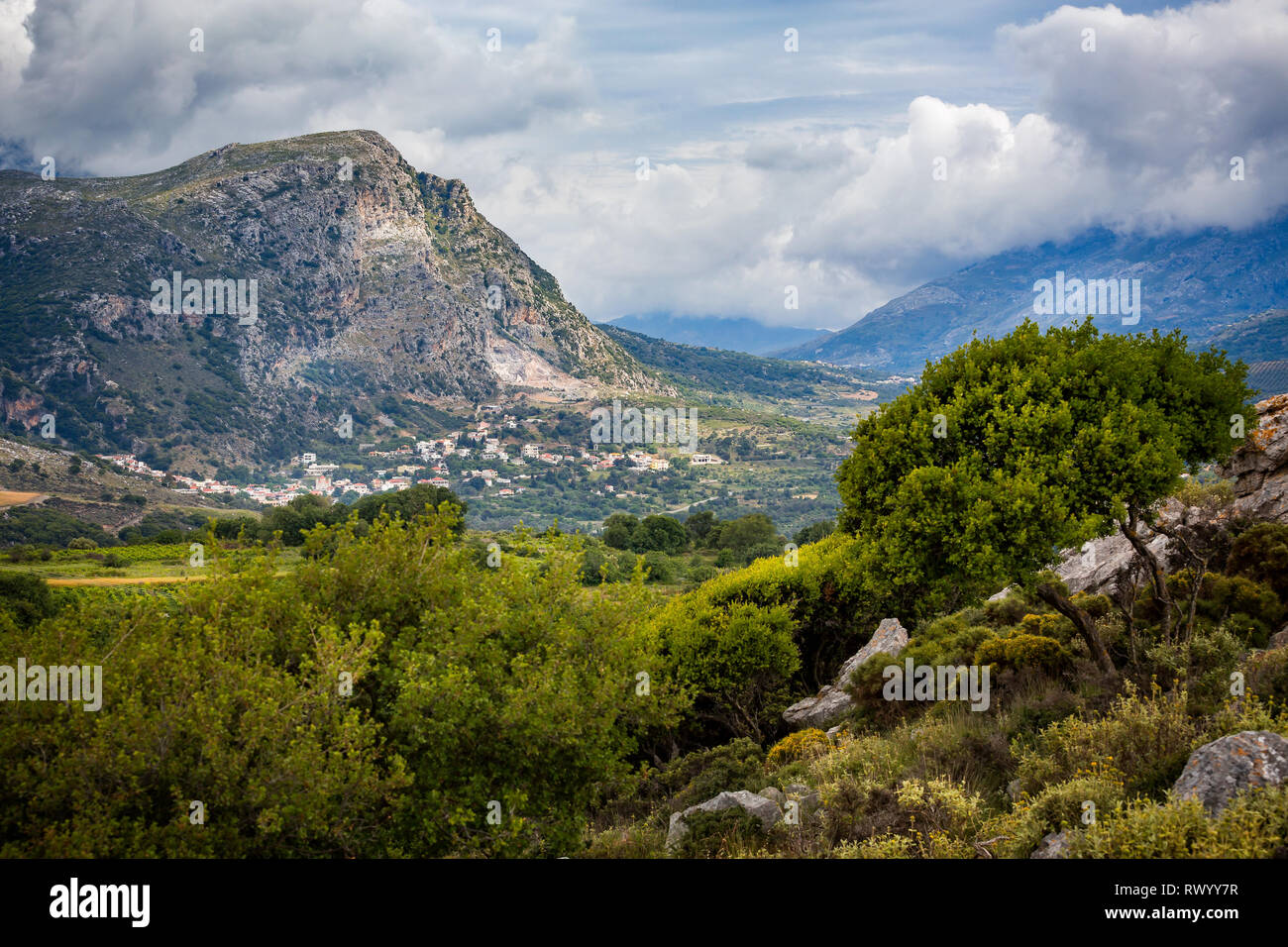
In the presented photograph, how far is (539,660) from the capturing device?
12008mm

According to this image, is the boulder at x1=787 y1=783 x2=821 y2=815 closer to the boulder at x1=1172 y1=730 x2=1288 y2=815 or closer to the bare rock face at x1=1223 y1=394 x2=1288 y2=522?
the boulder at x1=1172 y1=730 x2=1288 y2=815

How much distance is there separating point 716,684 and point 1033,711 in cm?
1159

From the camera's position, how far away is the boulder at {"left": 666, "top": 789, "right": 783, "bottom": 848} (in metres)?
11.6

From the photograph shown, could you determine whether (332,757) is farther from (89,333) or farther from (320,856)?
(89,333)

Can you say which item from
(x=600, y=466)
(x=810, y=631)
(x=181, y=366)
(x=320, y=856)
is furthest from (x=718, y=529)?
(x=181, y=366)

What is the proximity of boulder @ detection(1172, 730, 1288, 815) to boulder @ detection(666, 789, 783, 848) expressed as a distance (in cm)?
553

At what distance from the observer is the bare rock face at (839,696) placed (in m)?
20.5

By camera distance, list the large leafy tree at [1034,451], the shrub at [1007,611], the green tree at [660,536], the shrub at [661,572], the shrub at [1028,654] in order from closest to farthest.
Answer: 1. the large leafy tree at [1034,451]
2. the shrub at [1028,654]
3. the shrub at [1007,611]
4. the shrub at [661,572]
5. the green tree at [660,536]

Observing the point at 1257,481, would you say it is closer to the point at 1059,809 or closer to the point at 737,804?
the point at 1059,809

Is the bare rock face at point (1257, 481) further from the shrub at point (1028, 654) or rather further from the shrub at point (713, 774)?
the shrub at point (713, 774)

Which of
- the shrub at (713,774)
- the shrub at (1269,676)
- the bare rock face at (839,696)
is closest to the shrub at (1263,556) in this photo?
the shrub at (1269,676)

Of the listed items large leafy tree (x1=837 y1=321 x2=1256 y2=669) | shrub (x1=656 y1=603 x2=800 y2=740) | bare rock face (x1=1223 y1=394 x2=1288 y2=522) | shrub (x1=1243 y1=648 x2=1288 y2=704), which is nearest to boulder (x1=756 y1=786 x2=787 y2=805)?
large leafy tree (x1=837 y1=321 x2=1256 y2=669)

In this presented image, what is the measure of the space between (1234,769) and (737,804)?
260 inches

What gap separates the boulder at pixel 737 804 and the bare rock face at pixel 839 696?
825 cm
